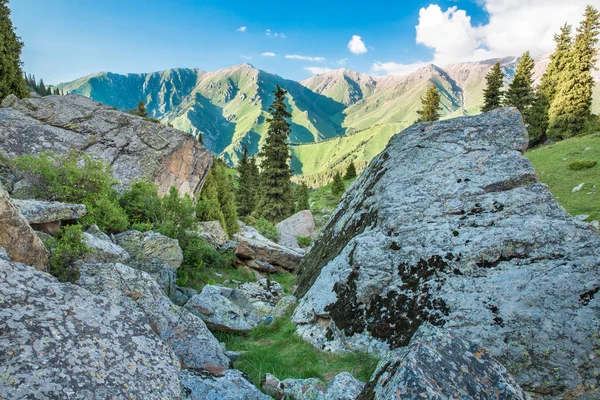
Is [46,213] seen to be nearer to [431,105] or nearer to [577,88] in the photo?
[577,88]

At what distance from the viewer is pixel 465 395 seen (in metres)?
3.82

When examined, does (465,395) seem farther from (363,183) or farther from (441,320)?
(363,183)

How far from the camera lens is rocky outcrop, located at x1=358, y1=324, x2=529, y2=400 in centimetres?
377

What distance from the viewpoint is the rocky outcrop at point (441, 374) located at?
377 cm

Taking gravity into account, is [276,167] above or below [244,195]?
above

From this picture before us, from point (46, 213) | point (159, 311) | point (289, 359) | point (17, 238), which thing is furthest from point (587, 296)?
point (46, 213)

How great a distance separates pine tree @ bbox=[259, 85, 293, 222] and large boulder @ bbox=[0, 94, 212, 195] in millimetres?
17966

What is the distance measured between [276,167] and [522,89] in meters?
50.9

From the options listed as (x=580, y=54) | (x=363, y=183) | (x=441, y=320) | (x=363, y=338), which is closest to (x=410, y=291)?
(x=441, y=320)

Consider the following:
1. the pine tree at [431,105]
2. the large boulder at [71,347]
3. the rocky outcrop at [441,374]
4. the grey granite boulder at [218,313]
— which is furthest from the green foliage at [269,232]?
the pine tree at [431,105]

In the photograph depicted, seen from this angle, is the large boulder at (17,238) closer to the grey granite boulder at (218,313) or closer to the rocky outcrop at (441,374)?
the grey granite boulder at (218,313)

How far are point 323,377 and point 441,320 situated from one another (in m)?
2.82

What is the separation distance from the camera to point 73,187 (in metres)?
11.9

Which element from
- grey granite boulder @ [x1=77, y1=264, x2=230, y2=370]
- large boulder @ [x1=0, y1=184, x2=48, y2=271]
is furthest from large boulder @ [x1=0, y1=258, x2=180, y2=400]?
grey granite boulder @ [x1=77, y1=264, x2=230, y2=370]
